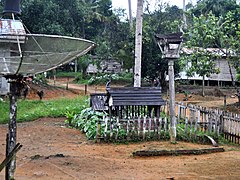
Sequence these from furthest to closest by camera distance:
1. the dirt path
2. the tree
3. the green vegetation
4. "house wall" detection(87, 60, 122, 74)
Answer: "house wall" detection(87, 60, 122, 74) < the green vegetation < the tree < the dirt path

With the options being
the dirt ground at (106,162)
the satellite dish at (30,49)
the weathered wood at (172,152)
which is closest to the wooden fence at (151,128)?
the dirt ground at (106,162)

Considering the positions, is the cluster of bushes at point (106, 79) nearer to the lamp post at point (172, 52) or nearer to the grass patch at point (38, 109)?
the grass patch at point (38, 109)

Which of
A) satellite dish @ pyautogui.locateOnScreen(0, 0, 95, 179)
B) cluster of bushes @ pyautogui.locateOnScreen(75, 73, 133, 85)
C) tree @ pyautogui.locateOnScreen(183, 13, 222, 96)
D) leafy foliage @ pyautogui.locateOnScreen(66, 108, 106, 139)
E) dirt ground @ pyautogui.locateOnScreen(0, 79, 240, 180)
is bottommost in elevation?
dirt ground @ pyautogui.locateOnScreen(0, 79, 240, 180)

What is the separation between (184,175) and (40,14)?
86.3 ft

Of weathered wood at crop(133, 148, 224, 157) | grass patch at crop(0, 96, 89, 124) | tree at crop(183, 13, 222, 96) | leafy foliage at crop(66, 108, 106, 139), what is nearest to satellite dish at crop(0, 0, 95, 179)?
weathered wood at crop(133, 148, 224, 157)

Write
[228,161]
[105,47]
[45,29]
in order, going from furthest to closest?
[105,47]
[45,29]
[228,161]

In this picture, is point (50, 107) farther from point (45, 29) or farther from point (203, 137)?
point (45, 29)

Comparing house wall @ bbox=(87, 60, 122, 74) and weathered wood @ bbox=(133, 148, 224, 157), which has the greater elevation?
house wall @ bbox=(87, 60, 122, 74)

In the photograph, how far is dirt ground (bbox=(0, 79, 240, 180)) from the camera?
7.58 metres

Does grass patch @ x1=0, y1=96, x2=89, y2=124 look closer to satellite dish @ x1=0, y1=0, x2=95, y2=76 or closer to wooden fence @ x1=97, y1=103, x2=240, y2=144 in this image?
wooden fence @ x1=97, y1=103, x2=240, y2=144

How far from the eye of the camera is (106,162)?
8.85 m

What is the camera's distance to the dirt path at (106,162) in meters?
7.57

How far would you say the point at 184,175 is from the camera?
24.6ft

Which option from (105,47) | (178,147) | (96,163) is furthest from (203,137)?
(105,47)
